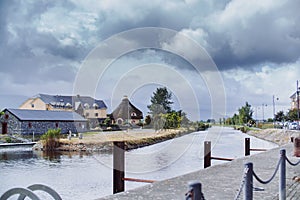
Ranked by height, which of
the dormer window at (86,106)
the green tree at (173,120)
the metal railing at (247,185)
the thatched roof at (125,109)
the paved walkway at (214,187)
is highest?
the dormer window at (86,106)

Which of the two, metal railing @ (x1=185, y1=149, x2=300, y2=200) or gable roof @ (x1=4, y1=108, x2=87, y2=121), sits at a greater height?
gable roof @ (x1=4, y1=108, x2=87, y2=121)

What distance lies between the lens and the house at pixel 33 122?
4294 centimetres

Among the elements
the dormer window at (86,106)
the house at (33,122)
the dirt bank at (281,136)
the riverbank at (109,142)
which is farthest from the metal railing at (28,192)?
the dormer window at (86,106)

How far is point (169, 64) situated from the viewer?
55.4ft

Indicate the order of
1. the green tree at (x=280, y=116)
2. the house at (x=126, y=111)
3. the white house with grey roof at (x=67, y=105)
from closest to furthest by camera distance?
the house at (x=126, y=111) < the white house with grey roof at (x=67, y=105) < the green tree at (x=280, y=116)

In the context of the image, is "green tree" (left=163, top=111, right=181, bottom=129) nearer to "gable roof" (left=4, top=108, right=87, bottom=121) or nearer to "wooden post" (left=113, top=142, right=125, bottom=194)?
"gable roof" (left=4, top=108, right=87, bottom=121)

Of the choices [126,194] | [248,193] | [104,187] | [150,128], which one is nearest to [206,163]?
[104,187]

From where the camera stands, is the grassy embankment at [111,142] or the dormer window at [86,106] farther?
the dormer window at [86,106]

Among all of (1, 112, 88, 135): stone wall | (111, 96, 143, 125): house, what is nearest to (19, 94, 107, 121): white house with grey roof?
(1, 112, 88, 135): stone wall

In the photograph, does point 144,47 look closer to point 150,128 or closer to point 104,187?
point 104,187

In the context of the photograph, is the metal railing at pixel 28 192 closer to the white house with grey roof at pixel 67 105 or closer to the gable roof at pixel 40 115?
the gable roof at pixel 40 115

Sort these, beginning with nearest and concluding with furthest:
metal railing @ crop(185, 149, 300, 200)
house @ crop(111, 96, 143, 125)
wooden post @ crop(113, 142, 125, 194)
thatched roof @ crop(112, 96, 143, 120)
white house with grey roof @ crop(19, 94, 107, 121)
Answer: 1. metal railing @ crop(185, 149, 300, 200)
2. wooden post @ crop(113, 142, 125, 194)
3. thatched roof @ crop(112, 96, 143, 120)
4. house @ crop(111, 96, 143, 125)
5. white house with grey roof @ crop(19, 94, 107, 121)

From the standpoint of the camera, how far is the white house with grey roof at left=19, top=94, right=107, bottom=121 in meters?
59.8

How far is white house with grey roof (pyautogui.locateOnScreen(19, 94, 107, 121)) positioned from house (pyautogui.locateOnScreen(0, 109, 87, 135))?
7850mm
